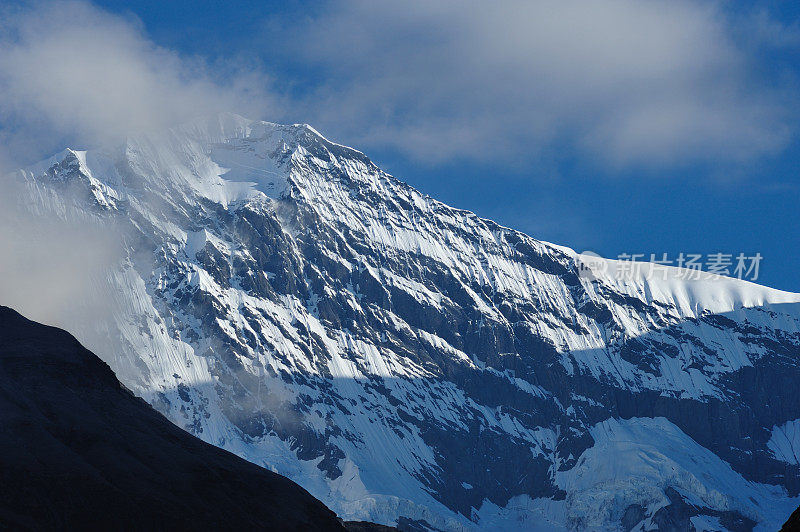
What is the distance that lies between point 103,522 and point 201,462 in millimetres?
27686

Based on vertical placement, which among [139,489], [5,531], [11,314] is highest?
[11,314]

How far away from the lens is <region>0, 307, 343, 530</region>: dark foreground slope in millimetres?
132125

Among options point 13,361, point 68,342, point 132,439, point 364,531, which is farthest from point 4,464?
point 364,531

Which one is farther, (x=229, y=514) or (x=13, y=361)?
(x=13, y=361)

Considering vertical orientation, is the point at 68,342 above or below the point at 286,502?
above

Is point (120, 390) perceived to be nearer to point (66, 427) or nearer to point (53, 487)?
point (66, 427)

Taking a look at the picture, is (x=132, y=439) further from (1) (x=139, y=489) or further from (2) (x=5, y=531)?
(2) (x=5, y=531)


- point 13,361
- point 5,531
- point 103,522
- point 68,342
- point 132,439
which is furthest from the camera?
point 68,342

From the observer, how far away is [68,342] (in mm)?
180875

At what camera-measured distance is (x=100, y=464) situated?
473 ft

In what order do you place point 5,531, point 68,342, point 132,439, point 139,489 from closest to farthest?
1. point 5,531
2. point 139,489
3. point 132,439
4. point 68,342

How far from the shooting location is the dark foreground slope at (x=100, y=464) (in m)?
132

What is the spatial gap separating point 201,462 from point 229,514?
40.1 ft

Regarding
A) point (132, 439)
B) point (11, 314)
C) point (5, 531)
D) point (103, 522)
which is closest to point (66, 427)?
point (132, 439)
